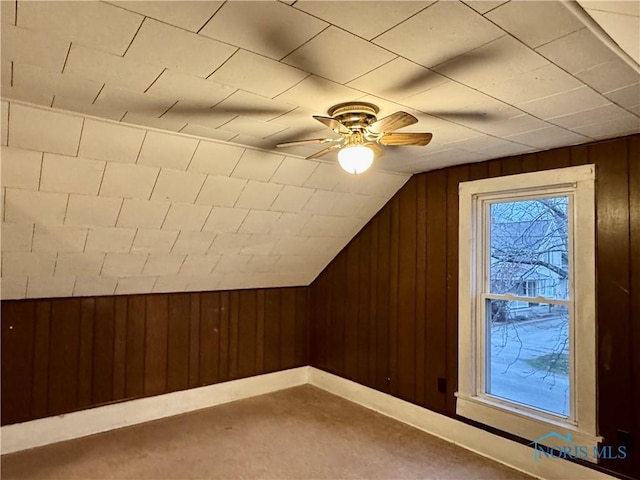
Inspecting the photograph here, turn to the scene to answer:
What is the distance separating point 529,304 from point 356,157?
6.09 ft

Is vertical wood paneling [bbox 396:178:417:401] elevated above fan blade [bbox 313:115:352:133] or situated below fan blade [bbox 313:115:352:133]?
below

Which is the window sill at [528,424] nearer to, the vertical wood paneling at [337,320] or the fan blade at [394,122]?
the vertical wood paneling at [337,320]

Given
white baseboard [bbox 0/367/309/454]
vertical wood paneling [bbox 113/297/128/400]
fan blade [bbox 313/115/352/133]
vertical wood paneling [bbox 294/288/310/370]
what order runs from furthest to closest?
vertical wood paneling [bbox 294/288/310/370]
vertical wood paneling [bbox 113/297/128/400]
white baseboard [bbox 0/367/309/454]
fan blade [bbox 313/115/352/133]

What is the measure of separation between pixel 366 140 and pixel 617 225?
162cm

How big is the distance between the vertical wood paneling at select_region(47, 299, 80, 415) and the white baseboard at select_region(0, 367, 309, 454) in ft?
0.37

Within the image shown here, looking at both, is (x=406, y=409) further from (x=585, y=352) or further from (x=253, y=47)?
(x=253, y=47)

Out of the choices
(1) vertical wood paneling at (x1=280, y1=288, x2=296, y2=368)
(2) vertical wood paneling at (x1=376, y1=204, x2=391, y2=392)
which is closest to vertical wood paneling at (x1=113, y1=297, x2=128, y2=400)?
(1) vertical wood paneling at (x1=280, y1=288, x2=296, y2=368)

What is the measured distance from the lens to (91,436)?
3.27m

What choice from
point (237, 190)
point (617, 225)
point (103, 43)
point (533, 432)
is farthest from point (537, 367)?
point (103, 43)

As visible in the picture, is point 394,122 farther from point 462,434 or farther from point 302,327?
point 302,327

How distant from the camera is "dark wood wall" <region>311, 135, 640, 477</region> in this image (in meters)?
2.44

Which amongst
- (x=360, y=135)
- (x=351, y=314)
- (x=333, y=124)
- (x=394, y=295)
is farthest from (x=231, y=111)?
(x=351, y=314)

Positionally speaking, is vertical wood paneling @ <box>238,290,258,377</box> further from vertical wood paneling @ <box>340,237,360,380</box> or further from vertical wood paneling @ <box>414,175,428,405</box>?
vertical wood paneling @ <box>414,175,428,405</box>

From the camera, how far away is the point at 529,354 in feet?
9.82
